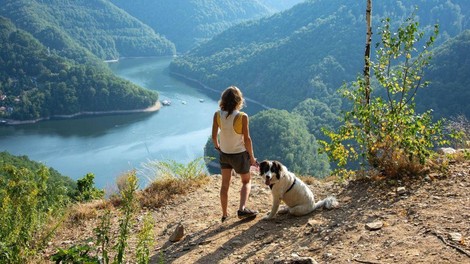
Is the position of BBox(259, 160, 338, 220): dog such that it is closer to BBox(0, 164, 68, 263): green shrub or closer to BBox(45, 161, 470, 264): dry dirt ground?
BBox(45, 161, 470, 264): dry dirt ground

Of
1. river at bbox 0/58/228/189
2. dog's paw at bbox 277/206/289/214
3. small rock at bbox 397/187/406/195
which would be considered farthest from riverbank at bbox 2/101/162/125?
small rock at bbox 397/187/406/195

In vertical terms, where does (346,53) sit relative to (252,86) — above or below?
above

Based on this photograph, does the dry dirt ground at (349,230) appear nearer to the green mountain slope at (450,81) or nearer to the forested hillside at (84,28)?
the green mountain slope at (450,81)

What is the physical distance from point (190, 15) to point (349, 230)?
140200 millimetres

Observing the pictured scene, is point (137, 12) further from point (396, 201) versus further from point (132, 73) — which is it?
point (396, 201)

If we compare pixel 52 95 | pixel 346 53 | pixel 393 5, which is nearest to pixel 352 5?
pixel 393 5

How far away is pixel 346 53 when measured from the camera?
7106cm

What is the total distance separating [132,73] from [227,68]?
768 inches

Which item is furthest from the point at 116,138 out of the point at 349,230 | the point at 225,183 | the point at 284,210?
the point at 349,230

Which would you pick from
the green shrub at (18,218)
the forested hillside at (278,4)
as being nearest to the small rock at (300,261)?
the green shrub at (18,218)

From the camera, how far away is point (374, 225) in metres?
3.12

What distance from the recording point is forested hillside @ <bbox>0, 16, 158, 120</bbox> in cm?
6235

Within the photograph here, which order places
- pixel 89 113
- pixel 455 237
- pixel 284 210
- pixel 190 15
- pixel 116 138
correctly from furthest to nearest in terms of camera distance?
pixel 190 15 → pixel 89 113 → pixel 116 138 → pixel 284 210 → pixel 455 237

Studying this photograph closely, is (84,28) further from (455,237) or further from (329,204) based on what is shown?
(455,237)
